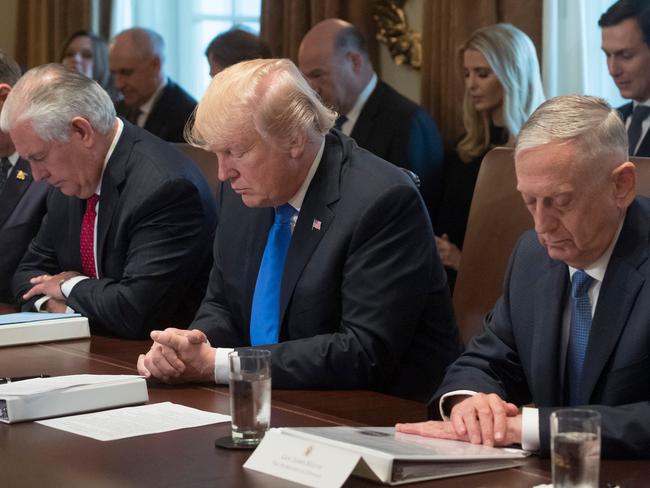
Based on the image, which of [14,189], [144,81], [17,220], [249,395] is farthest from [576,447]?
[144,81]

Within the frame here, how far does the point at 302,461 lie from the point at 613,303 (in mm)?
800

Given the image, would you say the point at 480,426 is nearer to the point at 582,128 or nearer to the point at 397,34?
the point at 582,128

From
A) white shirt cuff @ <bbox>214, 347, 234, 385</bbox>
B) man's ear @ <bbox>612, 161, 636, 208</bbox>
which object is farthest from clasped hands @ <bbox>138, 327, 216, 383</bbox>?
man's ear @ <bbox>612, 161, 636, 208</bbox>

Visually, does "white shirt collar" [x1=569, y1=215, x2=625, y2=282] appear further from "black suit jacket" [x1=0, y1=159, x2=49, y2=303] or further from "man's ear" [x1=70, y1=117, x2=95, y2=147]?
"black suit jacket" [x1=0, y1=159, x2=49, y2=303]

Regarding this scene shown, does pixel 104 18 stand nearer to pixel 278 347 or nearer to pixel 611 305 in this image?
pixel 278 347

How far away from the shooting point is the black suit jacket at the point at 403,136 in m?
5.28

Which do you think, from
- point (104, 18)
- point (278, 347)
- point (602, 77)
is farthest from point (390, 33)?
point (278, 347)

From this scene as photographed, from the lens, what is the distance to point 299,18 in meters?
6.93

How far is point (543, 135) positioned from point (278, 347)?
892 millimetres

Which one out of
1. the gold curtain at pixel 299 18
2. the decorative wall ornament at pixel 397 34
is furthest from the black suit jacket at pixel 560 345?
the gold curtain at pixel 299 18

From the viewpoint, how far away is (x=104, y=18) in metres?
8.92

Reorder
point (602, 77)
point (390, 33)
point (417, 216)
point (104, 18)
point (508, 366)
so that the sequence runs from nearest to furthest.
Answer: point (508, 366) < point (417, 216) < point (602, 77) < point (390, 33) < point (104, 18)

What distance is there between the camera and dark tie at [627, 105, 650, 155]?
4.54 m

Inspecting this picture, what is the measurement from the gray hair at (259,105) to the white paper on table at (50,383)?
30.9 inches
